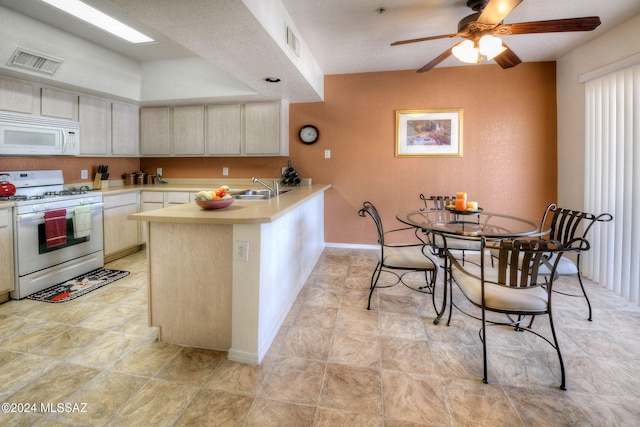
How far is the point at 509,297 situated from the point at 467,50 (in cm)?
178

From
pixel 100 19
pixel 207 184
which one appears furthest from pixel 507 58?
pixel 207 184

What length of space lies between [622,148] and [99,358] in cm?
447

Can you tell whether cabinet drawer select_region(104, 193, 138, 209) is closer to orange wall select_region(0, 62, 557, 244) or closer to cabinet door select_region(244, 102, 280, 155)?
A: orange wall select_region(0, 62, 557, 244)

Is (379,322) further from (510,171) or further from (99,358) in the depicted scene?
(510,171)

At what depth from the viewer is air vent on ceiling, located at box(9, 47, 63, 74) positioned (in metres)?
2.89

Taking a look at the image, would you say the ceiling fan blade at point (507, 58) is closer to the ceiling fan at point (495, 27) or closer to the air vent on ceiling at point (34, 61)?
the ceiling fan at point (495, 27)

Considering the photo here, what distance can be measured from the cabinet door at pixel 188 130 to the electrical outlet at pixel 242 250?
3.09 meters

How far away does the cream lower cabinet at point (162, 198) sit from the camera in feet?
13.9

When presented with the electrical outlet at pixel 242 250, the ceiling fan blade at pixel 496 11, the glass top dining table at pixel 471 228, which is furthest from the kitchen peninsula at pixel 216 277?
the ceiling fan blade at pixel 496 11

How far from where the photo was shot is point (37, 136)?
3.24 meters

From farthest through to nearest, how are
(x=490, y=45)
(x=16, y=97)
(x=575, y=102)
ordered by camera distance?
(x=575, y=102), (x=16, y=97), (x=490, y=45)

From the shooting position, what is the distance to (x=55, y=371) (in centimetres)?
181

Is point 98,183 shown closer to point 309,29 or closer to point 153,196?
point 153,196

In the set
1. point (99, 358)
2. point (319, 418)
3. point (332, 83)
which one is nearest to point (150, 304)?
point (99, 358)
